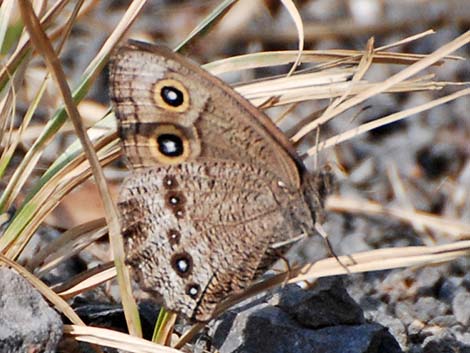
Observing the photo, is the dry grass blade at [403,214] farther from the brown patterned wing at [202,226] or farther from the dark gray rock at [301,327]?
the brown patterned wing at [202,226]

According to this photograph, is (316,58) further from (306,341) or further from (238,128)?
(306,341)

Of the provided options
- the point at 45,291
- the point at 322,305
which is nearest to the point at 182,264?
the point at 45,291

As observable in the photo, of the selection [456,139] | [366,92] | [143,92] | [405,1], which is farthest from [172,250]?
[405,1]

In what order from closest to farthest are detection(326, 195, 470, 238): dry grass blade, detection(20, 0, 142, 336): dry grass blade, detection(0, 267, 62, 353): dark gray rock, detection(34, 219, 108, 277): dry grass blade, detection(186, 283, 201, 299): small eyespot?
detection(20, 0, 142, 336): dry grass blade → detection(0, 267, 62, 353): dark gray rock → detection(186, 283, 201, 299): small eyespot → detection(34, 219, 108, 277): dry grass blade → detection(326, 195, 470, 238): dry grass blade

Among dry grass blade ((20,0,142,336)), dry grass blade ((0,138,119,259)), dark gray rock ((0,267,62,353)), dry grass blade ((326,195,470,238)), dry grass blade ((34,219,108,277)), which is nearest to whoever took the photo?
dry grass blade ((20,0,142,336))

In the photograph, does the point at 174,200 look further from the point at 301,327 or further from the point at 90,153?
the point at 301,327

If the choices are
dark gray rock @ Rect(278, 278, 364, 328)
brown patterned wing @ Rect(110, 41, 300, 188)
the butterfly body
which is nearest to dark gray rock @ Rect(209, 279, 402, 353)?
dark gray rock @ Rect(278, 278, 364, 328)

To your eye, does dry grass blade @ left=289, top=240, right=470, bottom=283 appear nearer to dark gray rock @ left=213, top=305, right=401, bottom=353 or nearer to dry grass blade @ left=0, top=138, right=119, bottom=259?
Answer: dark gray rock @ left=213, top=305, right=401, bottom=353

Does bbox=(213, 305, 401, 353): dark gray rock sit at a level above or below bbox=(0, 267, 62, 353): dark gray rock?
below

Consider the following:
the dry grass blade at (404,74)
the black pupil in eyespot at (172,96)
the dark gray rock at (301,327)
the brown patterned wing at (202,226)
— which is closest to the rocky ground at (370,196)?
the dark gray rock at (301,327)
